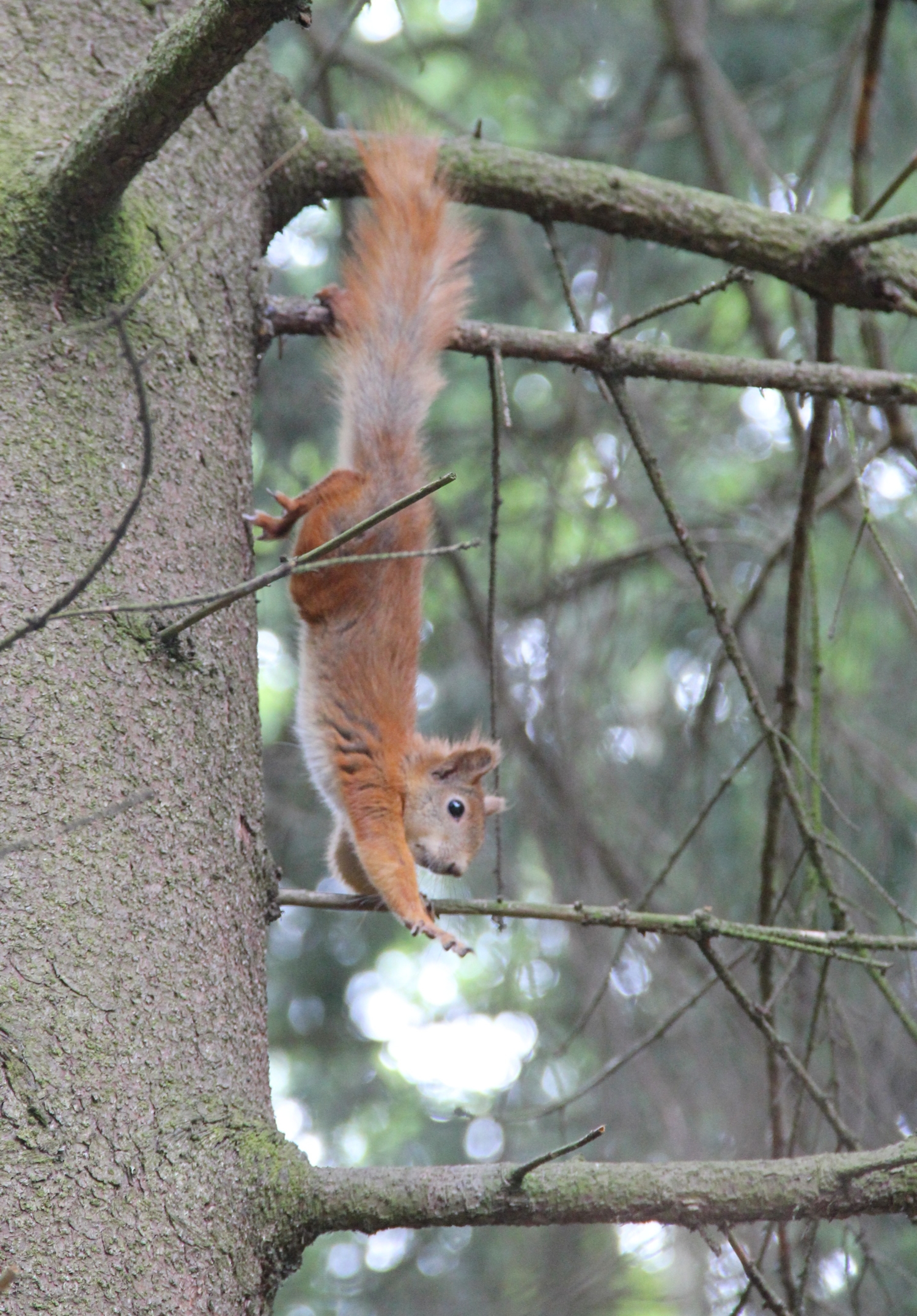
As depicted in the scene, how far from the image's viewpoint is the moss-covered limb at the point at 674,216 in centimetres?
206

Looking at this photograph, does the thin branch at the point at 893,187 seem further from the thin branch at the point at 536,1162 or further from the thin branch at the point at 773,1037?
the thin branch at the point at 536,1162

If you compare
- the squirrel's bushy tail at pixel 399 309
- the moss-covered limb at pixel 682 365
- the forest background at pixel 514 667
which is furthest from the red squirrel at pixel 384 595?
the moss-covered limb at pixel 682 365

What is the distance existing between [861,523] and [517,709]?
1429 mm

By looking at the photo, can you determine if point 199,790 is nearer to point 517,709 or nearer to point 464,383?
point 517,709

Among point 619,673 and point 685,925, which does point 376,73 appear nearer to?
point 619,673

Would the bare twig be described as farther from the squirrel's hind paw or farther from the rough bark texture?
the squirrel's hind paw

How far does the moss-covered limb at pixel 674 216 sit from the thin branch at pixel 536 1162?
143cm

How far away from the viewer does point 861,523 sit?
5.33 ft

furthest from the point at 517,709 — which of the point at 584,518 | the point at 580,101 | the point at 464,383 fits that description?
the point at 464,383

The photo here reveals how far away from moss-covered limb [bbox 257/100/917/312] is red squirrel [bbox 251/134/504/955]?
228mm

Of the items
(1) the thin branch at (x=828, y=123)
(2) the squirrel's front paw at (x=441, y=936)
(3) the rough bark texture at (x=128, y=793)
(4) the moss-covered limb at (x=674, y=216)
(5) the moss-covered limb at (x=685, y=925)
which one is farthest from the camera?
(1) the thin branch at (x=828, y=123)

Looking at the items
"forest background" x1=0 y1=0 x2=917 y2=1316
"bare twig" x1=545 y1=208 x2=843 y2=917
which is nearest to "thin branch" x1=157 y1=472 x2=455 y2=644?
"forest background" x1=0 y1=0 x2=917 y2=1316

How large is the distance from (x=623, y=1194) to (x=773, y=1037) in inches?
13.9

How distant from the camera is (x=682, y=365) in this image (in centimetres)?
195
